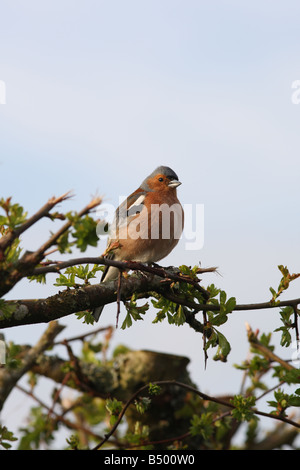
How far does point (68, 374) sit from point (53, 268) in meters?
4.99

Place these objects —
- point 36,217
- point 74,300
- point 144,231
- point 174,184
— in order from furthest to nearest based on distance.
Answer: point 174,184 → point 144,231 → point 74,300 → point 36,217

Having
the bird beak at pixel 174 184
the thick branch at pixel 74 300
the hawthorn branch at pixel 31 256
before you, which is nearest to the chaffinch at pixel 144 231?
the bird beak at pixel 174 184

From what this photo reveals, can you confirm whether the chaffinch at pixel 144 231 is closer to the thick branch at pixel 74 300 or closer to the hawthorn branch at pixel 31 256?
the thick branch at pixel 74 300

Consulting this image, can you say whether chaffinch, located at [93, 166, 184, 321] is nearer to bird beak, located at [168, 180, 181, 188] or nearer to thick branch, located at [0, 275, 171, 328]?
bird beak, located at [168, 180, 181, 188]

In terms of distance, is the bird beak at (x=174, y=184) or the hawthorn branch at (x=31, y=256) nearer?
the hawthorn branch at (x=31, y=256)

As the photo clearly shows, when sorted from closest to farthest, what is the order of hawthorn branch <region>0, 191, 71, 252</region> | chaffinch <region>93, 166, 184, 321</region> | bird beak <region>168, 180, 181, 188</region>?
hawthorn branch <region>0, 191, 71, 252</region>
chaffinch <region>93, 166, 184, 321</region>
bird beak <region>168, 180, 181, 188</region>

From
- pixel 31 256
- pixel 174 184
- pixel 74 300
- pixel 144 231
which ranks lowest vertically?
pixel 31 256

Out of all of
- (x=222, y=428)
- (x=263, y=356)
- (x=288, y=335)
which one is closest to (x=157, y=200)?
(x=263, y=356)

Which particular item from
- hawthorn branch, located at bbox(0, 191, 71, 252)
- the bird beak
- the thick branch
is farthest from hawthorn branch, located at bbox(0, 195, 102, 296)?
the bird beak

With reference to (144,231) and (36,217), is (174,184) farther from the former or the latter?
(36,217)

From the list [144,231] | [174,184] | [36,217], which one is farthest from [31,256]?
[174,184]

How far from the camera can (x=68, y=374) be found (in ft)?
26.0

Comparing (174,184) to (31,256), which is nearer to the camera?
(31,256)
